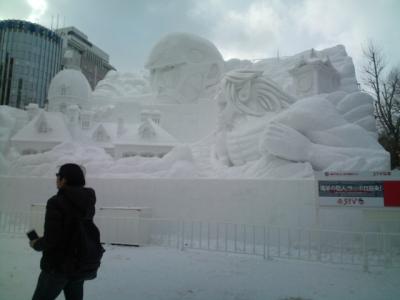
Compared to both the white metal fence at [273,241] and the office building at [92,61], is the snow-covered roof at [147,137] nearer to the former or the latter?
the white metal fence at [273,241]

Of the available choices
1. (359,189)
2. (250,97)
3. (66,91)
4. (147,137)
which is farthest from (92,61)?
(359,189)

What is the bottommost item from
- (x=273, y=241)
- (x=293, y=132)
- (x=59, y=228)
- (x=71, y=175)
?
(x=273, y=241)

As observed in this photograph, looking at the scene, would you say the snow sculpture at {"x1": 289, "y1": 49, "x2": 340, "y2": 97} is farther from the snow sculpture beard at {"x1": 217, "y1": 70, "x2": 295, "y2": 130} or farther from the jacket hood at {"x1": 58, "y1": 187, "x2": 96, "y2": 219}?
the jacket hood at {"x1": 58, "y1": 187, "x2": 96, "y2": 219}

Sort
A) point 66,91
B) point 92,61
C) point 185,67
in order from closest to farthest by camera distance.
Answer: point 66,91
point 185,67
point 92,61

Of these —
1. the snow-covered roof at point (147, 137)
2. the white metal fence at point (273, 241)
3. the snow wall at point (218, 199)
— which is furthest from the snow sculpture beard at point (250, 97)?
the snow-covered roof at point (147, 137)

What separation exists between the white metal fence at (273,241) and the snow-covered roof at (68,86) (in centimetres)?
2150

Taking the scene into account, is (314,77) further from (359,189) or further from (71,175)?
(71,175)

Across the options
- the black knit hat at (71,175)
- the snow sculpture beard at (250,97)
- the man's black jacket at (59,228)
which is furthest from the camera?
the snow sculpture beard at (250,97)

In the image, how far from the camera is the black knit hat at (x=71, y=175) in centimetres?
322

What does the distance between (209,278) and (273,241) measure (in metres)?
3.71

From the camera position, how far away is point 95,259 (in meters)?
3.08

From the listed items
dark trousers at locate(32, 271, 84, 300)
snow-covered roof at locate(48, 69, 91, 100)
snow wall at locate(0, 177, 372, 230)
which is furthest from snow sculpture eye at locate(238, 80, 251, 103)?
snow-covered roof at locate(48, 69, 91, 100)

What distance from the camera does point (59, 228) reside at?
9.62 feet

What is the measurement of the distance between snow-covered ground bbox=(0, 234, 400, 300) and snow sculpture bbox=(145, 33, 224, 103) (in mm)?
23288
